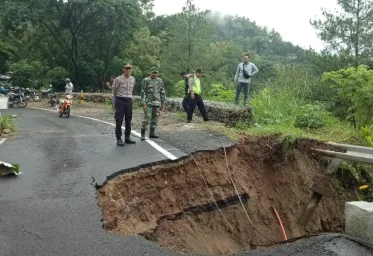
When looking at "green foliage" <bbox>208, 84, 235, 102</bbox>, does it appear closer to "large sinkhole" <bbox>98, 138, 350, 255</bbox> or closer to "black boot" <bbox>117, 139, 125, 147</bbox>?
"large sinkhole" <bbox>98, 138, 350, 255</bbox>

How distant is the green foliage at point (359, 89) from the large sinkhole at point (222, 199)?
2.97 m

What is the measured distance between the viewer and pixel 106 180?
695 cm

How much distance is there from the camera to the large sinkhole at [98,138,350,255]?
6758 mm

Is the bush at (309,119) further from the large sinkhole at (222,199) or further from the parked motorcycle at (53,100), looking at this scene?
the parked motorcycle at (53,100)

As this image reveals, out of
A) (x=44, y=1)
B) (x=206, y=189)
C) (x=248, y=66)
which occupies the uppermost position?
(x=44, y=1)

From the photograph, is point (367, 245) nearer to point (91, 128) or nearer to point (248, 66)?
point (248, 66)

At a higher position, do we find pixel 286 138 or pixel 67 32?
pixel 67 32

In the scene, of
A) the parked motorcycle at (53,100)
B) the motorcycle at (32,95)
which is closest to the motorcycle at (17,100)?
the parked motorcycle at (53,100)

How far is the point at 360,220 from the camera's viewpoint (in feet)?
15.9

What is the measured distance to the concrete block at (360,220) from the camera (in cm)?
474

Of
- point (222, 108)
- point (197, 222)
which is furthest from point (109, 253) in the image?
point (222, 108)

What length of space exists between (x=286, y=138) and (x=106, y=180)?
15.9 feet

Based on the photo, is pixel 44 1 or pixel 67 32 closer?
pixel 44 1

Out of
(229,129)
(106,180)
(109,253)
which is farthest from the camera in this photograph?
(229,129)
